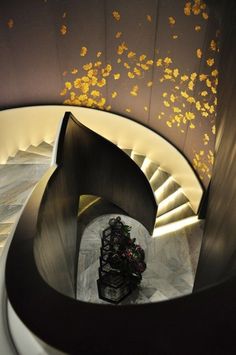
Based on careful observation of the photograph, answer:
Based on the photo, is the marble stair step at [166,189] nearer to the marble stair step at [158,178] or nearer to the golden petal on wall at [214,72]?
the marble stair step at [158,178]

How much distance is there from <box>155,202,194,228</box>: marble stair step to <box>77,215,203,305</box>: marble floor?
0.27 metres

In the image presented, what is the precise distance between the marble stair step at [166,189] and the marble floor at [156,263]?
2.30 feet

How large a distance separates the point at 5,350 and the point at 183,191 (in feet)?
18.8

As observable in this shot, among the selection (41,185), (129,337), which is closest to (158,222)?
(41,185)

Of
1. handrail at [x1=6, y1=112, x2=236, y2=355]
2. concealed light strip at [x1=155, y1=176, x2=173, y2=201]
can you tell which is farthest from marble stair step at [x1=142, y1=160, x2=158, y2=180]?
handrail at [x1=6, y1=112, x2=236, y2=355]

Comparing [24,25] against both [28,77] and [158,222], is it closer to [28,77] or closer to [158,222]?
[28,77]

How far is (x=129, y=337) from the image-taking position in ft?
4.27

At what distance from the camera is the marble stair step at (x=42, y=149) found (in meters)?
6.34

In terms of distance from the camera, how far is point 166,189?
7.08 metres

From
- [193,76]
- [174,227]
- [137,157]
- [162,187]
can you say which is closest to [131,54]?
[193,76]

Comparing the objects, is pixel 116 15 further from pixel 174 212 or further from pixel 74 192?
pixel 174 212

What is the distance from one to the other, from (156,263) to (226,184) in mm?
3181

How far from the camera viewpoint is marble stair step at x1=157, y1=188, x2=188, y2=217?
6.89m

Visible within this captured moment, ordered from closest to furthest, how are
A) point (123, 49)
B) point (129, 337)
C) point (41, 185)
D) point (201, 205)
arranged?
point (129, 337)
point (41, 185)
point (123, 49)
point (201, 205)
